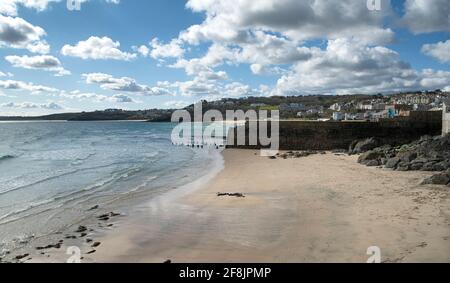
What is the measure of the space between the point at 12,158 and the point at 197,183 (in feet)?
63.7

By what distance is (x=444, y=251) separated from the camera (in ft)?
27.0

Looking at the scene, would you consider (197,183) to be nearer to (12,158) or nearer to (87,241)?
(87,241)

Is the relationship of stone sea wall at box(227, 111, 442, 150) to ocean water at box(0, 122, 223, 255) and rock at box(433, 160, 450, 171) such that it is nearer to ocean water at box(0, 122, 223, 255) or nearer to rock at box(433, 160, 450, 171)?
ocean water at box(0, 122, 223, 255)

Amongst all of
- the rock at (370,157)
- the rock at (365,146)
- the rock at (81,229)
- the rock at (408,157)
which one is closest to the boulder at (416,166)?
the rock at (408,157)

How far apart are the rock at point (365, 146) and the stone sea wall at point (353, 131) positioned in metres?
3.35

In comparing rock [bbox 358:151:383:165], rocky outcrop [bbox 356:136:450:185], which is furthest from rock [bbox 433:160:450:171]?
rock [bbox 358:151:383:165]

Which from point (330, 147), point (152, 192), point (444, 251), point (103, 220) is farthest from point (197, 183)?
point (330, 147)

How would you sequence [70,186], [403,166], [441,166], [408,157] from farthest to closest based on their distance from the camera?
[408,157], [403,166], [441,166], [70,186]

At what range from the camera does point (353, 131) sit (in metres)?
34.5

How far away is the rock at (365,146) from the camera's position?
2938 cm

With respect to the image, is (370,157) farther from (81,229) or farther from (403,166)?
(81,229)

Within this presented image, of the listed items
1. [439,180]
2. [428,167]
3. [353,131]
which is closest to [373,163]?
[428,167]

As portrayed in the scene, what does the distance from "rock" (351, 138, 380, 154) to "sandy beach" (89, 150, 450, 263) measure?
10.8 m

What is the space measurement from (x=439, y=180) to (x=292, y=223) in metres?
7.38
